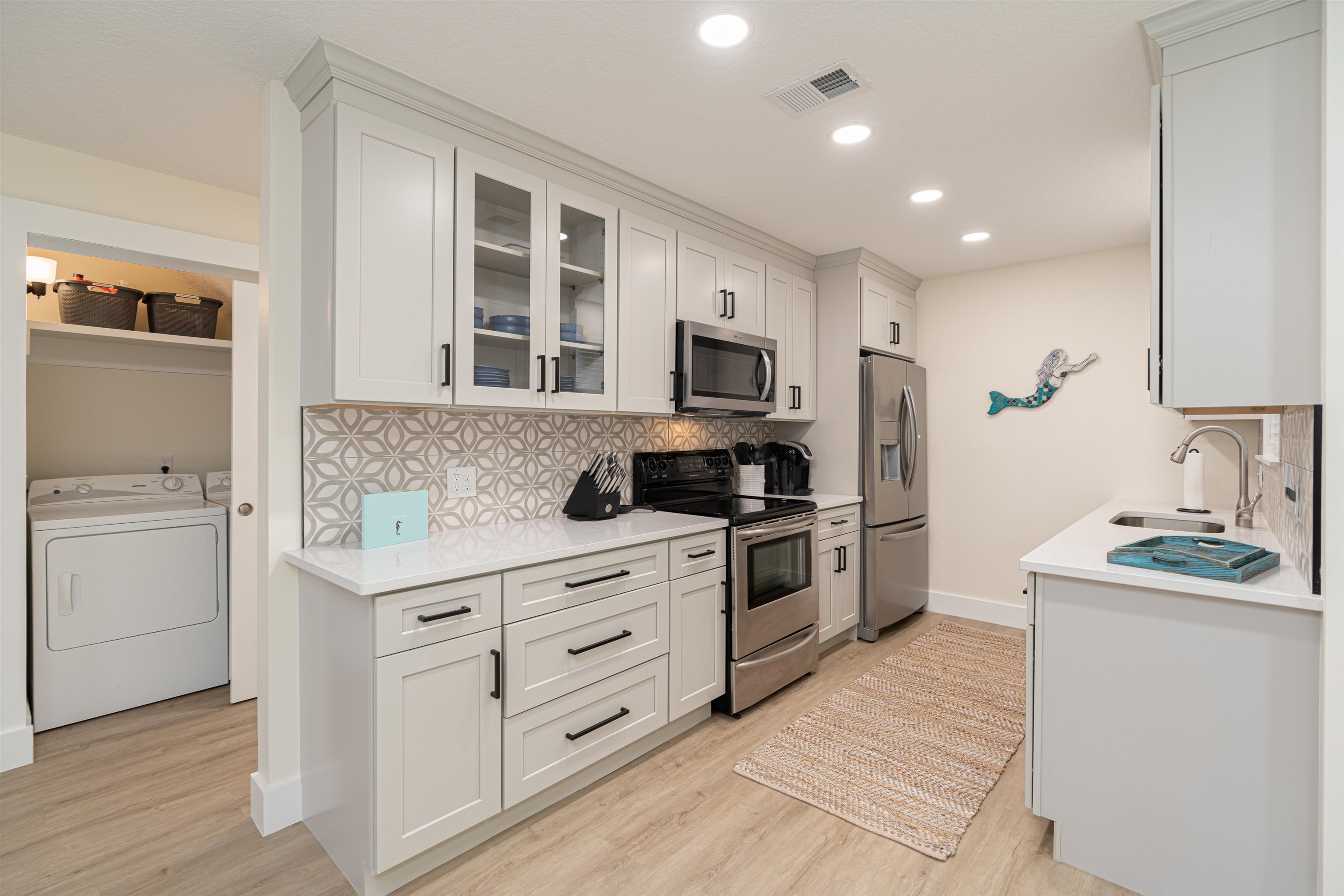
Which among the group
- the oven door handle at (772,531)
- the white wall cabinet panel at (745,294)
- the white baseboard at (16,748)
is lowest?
the white baseboard at (16,748)

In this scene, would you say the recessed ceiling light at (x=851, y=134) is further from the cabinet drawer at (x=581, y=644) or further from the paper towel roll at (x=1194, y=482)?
the paper towel roll at (x=1194, y=482)

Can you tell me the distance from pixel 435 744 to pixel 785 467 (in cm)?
264

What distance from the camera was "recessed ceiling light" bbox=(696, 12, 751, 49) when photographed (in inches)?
66.9

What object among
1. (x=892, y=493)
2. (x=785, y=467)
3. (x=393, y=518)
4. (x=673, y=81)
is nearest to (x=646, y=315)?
(x=673, y=81)

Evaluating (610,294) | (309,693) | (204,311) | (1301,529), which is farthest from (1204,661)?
(204,311)

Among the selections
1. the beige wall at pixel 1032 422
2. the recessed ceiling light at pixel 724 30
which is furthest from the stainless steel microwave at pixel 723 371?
the beige wall at pixel 1032 422

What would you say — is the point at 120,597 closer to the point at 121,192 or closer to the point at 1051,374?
the point at 121,192

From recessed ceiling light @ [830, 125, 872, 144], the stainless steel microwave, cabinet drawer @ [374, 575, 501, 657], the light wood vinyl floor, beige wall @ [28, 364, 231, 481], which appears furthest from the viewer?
beige wall @ [28, 364, 231, 481]

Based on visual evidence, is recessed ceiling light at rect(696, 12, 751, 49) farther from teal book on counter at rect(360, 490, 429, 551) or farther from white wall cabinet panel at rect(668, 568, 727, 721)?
white wall cabinet panel at rect(668, 568, 727, 721)

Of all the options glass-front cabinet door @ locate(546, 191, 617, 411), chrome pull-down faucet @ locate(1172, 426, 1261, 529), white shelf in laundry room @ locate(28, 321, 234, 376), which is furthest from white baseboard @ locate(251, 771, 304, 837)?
chrome pull-down faucet @ locate(1172, 426, 1261, 529)

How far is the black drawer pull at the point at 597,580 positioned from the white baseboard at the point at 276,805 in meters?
1.12

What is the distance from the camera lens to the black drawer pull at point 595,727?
2.12m

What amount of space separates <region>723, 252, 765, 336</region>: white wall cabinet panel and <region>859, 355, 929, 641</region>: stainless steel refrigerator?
0.83 m

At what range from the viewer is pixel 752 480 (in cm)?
368
